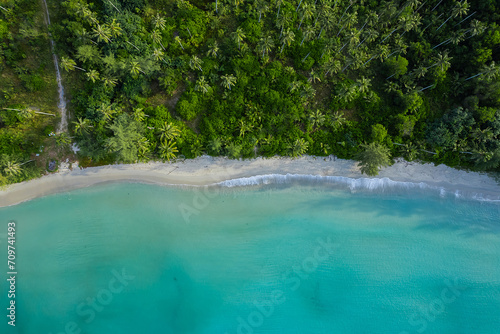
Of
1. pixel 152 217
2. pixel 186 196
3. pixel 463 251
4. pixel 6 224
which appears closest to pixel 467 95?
pixel 463 251

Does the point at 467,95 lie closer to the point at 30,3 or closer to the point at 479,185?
the point at 479,185

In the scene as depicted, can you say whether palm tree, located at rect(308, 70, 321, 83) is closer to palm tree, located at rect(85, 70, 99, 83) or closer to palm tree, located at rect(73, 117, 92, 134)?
palm tree, located at rect(85, 70, 99, 83)

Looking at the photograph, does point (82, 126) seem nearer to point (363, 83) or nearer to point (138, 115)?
point (138, 115)

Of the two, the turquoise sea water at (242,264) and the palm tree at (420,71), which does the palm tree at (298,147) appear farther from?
the palm tree at (420,71)

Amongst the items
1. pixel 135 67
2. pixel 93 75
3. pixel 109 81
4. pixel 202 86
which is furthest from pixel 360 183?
pixel 93 75

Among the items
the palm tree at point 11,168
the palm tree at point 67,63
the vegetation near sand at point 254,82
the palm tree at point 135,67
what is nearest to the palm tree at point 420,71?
the vegetation near sand at point 254,82

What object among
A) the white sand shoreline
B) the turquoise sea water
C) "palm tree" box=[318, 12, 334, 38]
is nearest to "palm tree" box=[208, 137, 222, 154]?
the white sand shoreline
